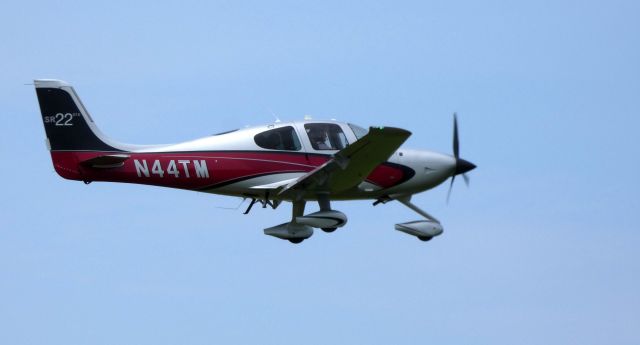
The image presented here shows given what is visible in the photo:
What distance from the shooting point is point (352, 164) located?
32.8m

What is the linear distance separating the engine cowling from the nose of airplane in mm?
1261

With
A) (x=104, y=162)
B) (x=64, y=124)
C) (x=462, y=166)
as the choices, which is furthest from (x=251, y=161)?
(x=462, y=166)

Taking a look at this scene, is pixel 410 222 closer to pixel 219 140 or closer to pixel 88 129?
pixel 219 140

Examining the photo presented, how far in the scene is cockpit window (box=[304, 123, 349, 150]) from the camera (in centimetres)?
3372

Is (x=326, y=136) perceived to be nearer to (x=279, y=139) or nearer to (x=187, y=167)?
(x=279, y=139)

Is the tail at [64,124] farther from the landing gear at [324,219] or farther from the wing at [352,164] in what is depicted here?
the landing gear at [324,219]

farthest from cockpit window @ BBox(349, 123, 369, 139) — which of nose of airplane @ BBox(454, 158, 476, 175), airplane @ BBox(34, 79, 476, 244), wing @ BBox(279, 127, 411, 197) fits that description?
nose of airplane @ BBox(454, 158, 476, 175)

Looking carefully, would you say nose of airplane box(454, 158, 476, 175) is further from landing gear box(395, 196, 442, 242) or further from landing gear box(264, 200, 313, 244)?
landing gear box(264, 200, 313, 244)

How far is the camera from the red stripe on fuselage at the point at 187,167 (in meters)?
32.8

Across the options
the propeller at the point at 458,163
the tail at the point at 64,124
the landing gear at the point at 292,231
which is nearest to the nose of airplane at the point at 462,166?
the propeller at the point at 458,163

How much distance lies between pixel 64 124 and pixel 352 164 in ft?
19.2

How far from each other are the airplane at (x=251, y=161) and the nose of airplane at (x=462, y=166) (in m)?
1.38

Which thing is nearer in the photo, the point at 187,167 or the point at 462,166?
the point at 187,167

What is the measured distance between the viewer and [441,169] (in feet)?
114
